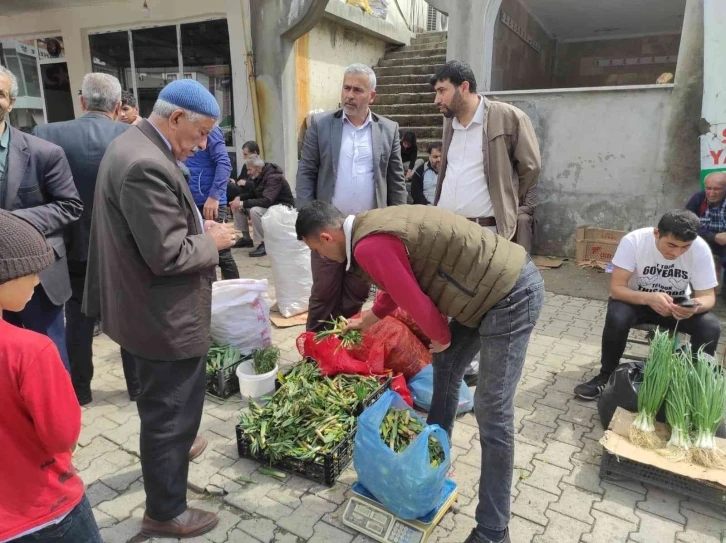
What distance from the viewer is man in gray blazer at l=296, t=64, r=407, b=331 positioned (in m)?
3.67

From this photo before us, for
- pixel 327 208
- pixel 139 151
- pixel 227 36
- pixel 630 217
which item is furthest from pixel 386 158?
pixel 227 36

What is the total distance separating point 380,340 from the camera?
11.0ft

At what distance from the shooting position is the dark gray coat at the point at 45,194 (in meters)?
2.67

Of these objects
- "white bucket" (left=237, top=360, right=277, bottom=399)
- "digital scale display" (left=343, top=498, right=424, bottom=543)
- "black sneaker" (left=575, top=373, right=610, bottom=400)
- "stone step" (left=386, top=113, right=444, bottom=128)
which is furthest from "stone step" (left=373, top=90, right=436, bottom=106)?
"digital scale display" (left=343, top=498, right=424, bottom=543)

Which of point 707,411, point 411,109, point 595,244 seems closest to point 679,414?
point 707,411

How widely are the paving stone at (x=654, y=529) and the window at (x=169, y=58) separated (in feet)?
25.7

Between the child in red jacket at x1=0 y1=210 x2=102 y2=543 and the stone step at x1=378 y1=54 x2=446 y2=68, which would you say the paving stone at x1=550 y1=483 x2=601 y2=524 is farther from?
the stone step at x1=378 y1=54 x2=446 y2=68

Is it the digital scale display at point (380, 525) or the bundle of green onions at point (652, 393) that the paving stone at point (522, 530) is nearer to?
the digital scale display at point (380, 525)

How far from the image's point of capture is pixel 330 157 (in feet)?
12.0

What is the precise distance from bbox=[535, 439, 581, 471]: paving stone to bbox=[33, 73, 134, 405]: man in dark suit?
2.65 metres

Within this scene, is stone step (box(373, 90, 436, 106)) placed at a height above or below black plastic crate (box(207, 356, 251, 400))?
above

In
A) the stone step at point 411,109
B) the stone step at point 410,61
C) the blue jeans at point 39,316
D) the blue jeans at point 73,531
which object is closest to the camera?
the blue jeans at point 73,531

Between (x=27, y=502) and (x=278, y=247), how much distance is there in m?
3.50

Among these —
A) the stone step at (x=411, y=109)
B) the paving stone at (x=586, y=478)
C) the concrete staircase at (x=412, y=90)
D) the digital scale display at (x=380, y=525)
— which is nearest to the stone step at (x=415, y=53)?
the concrete staircase at (x=412, y=90)
